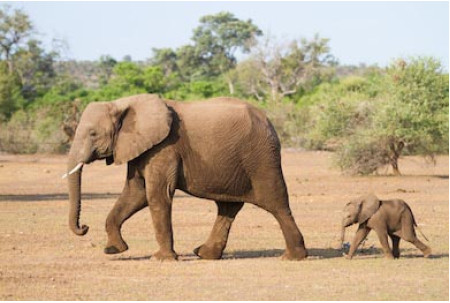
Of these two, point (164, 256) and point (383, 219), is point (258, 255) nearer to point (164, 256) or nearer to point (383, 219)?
point (164, 256)

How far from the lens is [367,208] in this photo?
1495 centimetres

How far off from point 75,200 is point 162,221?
117cm

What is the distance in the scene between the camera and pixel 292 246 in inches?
591

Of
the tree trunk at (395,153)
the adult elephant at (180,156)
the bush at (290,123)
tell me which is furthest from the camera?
the bush at (290,123)

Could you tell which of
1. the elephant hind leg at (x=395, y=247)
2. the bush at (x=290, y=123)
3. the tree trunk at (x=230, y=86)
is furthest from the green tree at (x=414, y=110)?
the tree trunk at (x=230, y=86)

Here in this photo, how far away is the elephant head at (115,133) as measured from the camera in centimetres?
1477

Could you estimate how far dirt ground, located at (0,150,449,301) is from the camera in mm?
12102

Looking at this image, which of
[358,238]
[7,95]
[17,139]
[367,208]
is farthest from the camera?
[7,95]

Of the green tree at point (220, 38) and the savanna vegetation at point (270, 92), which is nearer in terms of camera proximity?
the savanna vegetation at point (270, 92)

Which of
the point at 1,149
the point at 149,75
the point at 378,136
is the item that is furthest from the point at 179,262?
the point at 149,75

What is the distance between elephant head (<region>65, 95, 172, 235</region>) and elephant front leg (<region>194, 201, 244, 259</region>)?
1.57 metres

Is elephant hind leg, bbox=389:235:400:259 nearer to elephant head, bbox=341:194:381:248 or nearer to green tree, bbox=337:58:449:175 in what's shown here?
elephant head, bbox=341:194:381:248

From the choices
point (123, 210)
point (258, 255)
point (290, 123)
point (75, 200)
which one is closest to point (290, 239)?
point (258, 255)

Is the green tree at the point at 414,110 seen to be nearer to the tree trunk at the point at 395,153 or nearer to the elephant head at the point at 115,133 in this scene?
the tree trunk at the point at 395,153
